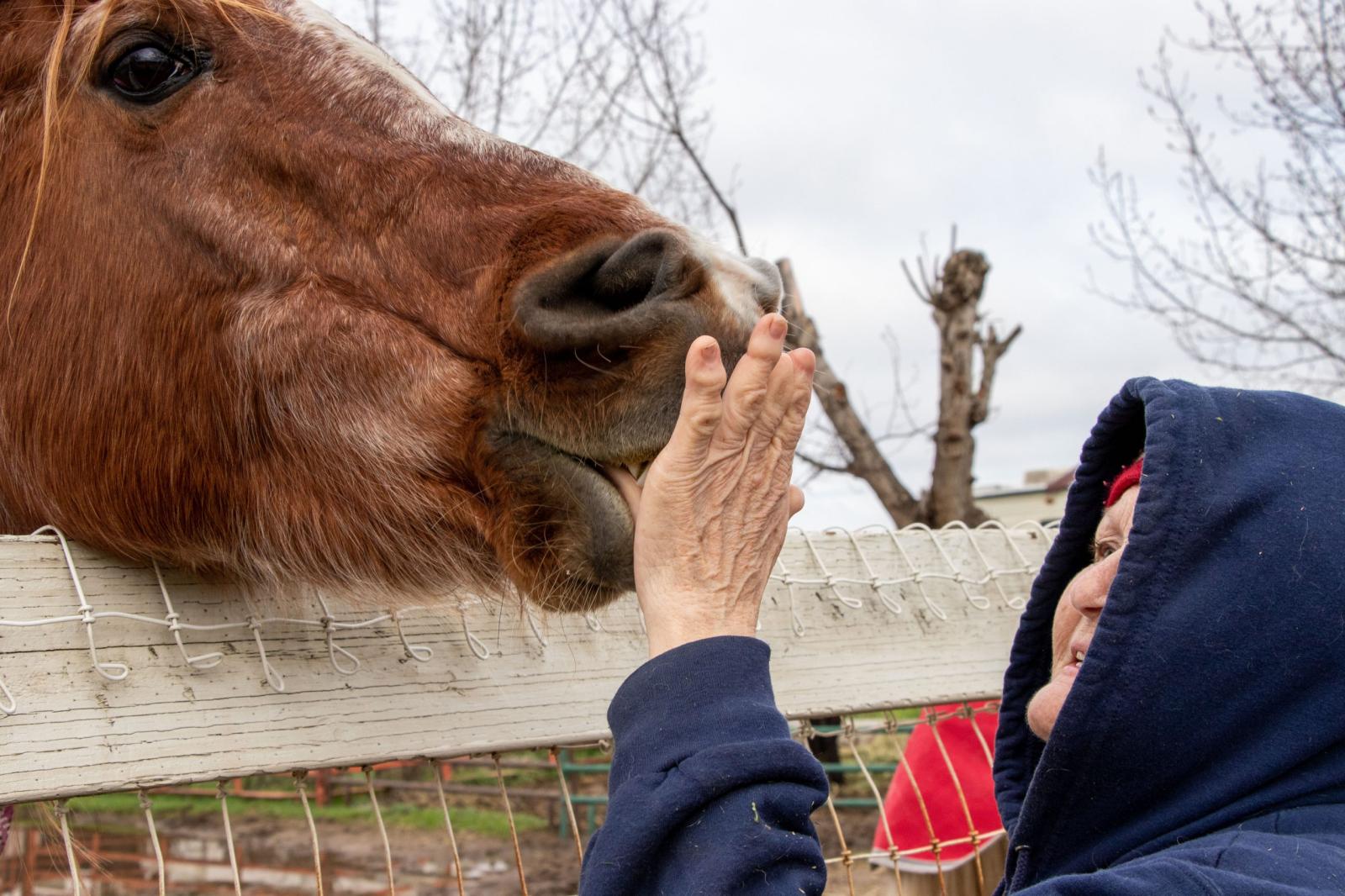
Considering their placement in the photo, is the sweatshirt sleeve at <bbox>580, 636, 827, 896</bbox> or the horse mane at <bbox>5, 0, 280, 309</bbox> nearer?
the sweatshirt sleeve at <bbox>580, 636, 827, 896</bbox>

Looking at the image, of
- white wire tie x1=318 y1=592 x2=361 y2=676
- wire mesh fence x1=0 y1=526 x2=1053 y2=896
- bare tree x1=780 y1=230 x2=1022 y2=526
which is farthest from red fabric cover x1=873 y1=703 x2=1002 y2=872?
bare tree x1=780 y1=230 x2=1022 y2=526

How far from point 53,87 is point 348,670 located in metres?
1.14

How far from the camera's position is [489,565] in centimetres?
165

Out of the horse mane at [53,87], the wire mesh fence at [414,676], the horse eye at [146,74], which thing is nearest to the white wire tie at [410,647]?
the wire mesh fence at [414,676]

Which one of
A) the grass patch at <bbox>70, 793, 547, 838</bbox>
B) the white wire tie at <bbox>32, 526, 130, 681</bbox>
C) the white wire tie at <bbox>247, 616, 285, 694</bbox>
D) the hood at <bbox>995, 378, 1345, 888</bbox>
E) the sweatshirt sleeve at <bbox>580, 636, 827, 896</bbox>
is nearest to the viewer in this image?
the sweatshirt sleeve at <bbox>580, 636, 827, 896</bbox>

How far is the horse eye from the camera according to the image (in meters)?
1.84

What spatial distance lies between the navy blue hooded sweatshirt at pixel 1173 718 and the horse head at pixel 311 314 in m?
0.39

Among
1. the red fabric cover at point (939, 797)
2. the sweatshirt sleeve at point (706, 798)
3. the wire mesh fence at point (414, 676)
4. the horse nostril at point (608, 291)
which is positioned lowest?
the red fabric cover at point (939, 797)

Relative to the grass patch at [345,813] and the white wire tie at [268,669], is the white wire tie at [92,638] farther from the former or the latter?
the grass patch at [345,813]

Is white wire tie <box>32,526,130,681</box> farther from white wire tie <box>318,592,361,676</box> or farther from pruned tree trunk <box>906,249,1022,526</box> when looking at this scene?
pruned tree trunk <box>906,249,1022,526</box>

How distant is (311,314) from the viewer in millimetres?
1681

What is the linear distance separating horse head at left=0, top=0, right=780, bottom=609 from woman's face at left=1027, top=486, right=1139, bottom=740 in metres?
0.60

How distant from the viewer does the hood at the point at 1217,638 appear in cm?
124

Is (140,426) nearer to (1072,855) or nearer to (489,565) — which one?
(489,565)
